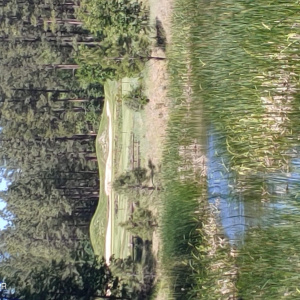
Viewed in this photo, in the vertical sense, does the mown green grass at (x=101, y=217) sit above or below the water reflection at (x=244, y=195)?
above

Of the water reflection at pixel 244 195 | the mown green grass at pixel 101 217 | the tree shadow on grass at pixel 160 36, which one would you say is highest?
the tree shadow on grass at pixel 160 36

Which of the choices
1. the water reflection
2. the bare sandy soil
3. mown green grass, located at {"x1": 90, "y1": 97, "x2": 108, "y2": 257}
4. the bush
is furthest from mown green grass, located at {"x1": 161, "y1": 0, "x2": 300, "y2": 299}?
mown green grass, located at {"x1": 90, "y1": 97, "x2": 108, "y2": 257}

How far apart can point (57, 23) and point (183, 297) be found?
1470 cm

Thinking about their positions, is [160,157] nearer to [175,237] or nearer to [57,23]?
[175,237]

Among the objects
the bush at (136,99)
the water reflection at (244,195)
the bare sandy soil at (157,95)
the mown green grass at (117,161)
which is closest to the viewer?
the water reflection at (244,195)

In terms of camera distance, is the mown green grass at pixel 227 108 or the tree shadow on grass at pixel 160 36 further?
the tree shadow on grass at pixel 160 36

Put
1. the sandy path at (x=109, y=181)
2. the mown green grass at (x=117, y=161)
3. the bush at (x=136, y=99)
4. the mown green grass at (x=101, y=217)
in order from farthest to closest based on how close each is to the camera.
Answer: the mown green grass at (x=101, y=217) → the sandy path at (x=109, y=181) → the mown green grass at (x=117, y=161) → the bush at (x=136, y=99)

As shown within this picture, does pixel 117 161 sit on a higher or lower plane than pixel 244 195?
higher

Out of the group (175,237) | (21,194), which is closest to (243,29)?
(175,237)

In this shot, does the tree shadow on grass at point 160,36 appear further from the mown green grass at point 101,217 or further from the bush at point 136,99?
the mown green grass at point 101,217

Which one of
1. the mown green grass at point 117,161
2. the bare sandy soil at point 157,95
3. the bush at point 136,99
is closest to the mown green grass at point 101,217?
the mown green grass at point 117,161

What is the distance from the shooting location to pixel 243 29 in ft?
24.1

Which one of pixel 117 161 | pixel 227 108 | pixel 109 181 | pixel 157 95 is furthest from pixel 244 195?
pixel 109 181

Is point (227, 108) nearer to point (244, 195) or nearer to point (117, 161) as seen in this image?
point (244, 195)
